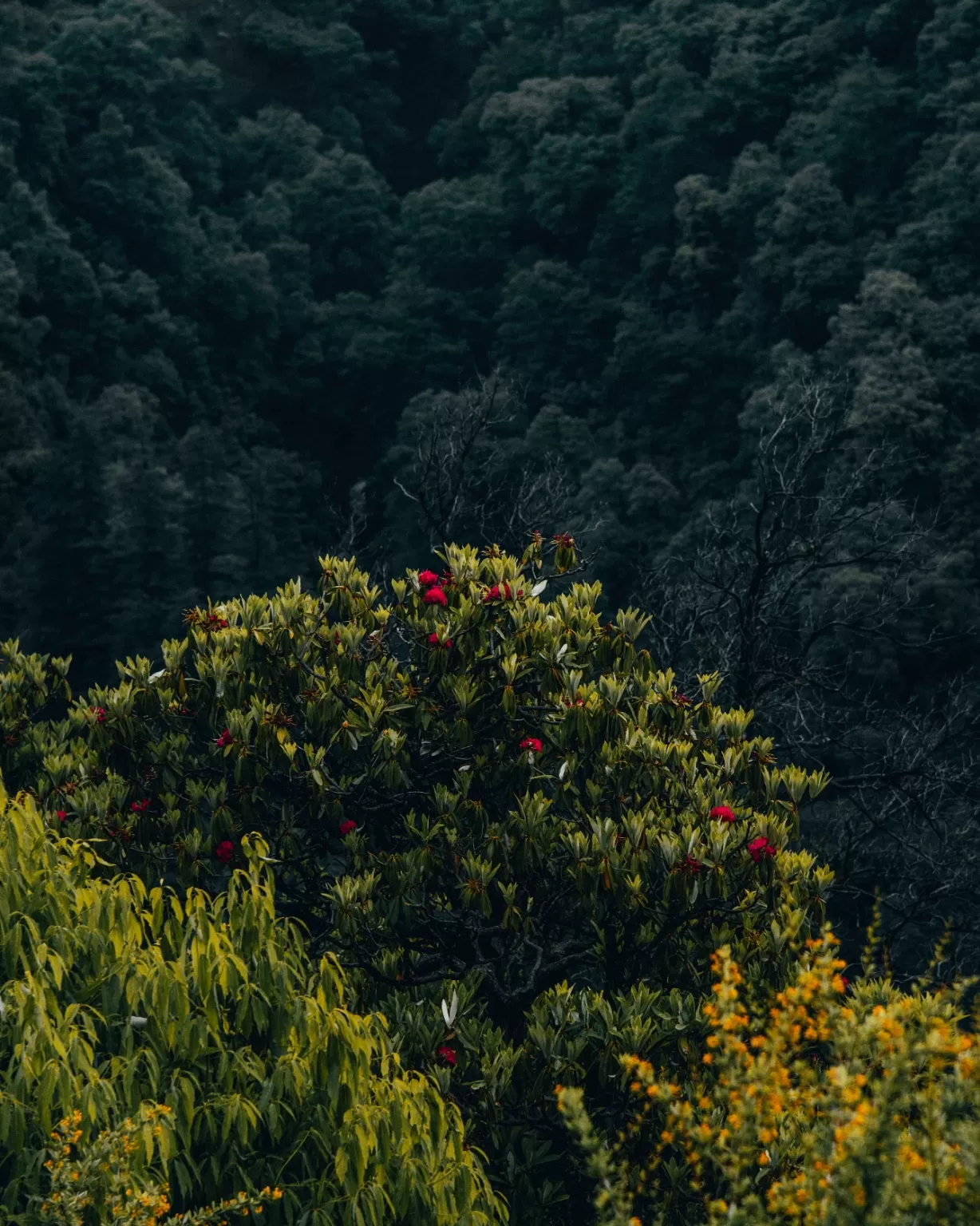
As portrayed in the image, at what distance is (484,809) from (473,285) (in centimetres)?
3856

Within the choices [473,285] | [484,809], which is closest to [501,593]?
[484,809]

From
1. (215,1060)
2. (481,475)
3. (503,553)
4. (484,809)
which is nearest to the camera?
(215,1060)

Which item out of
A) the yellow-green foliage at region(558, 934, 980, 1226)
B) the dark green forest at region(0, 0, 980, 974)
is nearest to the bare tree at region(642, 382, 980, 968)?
the dark green forest at region(0, 0, 980, 974)

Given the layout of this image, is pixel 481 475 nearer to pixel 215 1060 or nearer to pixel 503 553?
pixel 503 553

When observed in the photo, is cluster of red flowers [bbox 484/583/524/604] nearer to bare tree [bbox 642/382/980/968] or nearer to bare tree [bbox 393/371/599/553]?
bare tree [bbox 393/371/599/553]

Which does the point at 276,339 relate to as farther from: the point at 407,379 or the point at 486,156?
the point at 486,156

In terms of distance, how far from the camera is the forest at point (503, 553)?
7.70m

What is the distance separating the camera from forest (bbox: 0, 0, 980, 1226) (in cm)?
770

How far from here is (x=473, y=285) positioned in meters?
46.4

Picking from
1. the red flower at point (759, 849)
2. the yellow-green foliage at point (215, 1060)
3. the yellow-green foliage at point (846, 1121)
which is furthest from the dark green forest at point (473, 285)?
→ the yellow-green foliage at point (846, 1121)

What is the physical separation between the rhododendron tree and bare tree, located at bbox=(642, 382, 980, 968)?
158 cm

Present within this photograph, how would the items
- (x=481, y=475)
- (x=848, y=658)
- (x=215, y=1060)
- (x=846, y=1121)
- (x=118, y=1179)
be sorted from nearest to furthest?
(x=846, y=1121) → (x=118, y=1179) → (x=215, y=1060) → (x=848, y=658) → (x=481, y=475)

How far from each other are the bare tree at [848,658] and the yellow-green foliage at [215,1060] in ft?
14.3

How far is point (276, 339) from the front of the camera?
4662 centimetres
